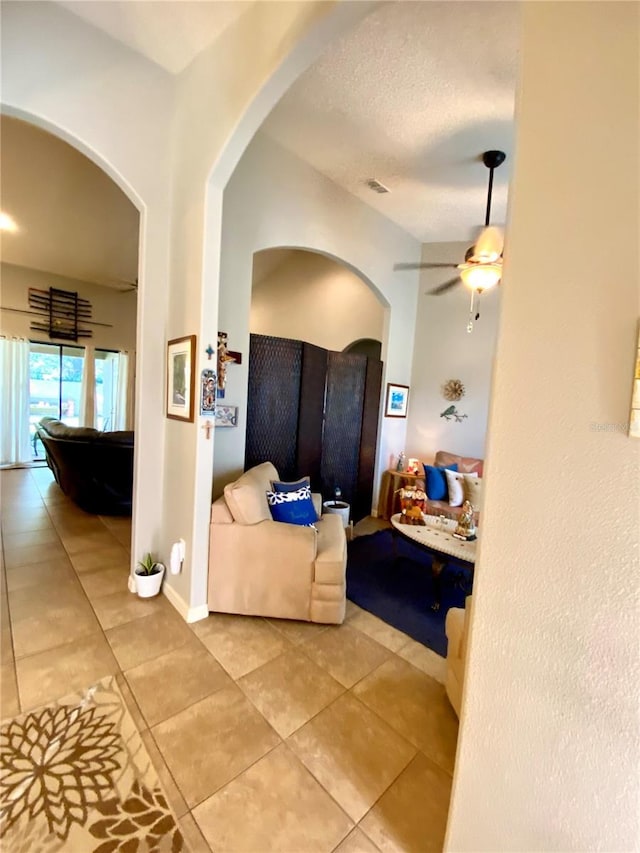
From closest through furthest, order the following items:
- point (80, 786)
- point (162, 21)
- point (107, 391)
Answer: point (80, 786), point (162, 21), point (107, 391)

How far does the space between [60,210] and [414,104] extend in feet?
13.6

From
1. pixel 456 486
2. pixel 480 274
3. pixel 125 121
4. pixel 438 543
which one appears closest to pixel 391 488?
pixel 456 486

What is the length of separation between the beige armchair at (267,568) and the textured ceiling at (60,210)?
3.57 meters

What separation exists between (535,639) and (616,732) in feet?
0.78

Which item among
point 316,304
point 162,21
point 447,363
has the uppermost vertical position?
point 162,21

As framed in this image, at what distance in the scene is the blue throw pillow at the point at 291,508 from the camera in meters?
2.73

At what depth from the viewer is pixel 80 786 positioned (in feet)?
4.50

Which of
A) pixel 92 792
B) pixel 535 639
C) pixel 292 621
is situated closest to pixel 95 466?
pixel 292 621

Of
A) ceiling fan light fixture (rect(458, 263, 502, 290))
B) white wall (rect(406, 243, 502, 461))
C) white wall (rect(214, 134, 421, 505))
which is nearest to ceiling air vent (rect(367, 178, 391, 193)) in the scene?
white wall (rect(214, 134, 421, 505))

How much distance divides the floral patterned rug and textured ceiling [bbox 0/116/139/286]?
423 cm

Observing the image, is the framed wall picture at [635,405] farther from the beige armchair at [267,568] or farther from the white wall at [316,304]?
the white wall at [316,304]

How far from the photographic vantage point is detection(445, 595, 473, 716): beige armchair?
1722 millimetres

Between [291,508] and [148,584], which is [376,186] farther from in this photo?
[148,584]

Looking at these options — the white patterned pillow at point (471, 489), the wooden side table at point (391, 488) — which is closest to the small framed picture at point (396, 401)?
the wooden side table at point (391, 488)
